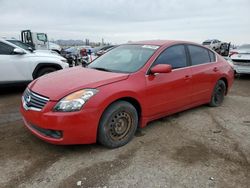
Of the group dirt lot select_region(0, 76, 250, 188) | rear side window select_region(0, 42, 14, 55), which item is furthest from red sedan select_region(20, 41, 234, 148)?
rear side window select_region(0, 42, 14, 55)

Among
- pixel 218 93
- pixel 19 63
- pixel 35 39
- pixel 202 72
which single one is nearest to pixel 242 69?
pixel 218 93

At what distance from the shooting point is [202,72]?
5.23m

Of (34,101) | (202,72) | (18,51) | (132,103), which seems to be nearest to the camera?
(34,101)

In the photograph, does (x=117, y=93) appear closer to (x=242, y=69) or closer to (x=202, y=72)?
(x=202, y=72)

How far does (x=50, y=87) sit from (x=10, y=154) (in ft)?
3.50

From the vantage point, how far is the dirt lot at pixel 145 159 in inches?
119

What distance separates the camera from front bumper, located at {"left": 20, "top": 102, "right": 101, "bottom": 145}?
130 inches

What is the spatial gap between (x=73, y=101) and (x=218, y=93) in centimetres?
392

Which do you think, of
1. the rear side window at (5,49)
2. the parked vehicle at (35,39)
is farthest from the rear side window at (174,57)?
the parked vehicle at (35,39)

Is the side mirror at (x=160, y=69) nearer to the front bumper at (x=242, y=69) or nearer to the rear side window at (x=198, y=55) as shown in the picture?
the rear side window at (x=198, y=55)

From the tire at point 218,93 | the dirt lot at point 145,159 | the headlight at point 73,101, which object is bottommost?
the dirt lot at point 145,159

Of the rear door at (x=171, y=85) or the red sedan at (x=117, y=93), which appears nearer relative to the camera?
the red sedan at (x=117, y=93)

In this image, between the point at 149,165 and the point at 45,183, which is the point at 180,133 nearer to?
the point at 149,165

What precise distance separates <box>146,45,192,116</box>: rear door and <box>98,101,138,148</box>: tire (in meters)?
0.42
